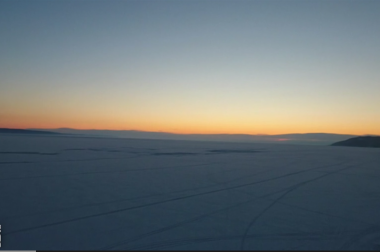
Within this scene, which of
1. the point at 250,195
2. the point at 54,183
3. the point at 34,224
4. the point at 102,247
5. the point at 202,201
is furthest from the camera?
the point at 54,183

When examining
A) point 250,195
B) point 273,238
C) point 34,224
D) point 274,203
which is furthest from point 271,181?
point 34,224

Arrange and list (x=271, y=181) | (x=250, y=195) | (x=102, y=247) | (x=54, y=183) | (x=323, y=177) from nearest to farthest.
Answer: (x=102, y=247), (x=250, y=195), (x=54, y=183), (x=271, y=181), (x=323, y=177)

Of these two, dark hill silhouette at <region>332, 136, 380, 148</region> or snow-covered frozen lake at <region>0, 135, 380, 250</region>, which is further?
dark hill silhouette at <region>332, 136, 380, 148</region>

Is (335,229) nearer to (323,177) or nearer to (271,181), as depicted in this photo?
(271,181)

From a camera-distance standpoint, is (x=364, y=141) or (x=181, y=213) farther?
(x=364, y=141)

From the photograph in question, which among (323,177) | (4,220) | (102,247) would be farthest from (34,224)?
(323,177)

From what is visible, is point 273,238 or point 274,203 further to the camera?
point 274,203

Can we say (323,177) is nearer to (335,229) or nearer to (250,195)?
(250,195)

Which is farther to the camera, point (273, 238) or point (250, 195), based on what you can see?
point (250, 195)

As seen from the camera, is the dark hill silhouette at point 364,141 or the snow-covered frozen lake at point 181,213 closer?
the snow-covered frozen lake at point 181,213
